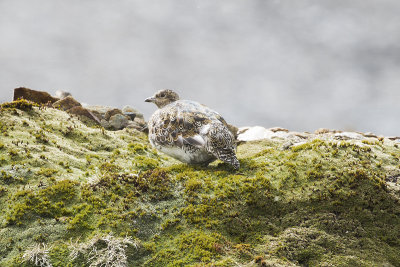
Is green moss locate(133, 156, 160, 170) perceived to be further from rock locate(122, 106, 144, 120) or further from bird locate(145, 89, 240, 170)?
rock locate(122, 106, 144, 120)

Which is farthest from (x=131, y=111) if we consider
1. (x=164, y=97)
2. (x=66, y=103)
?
(x=164, y=97)

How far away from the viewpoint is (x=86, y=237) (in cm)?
662

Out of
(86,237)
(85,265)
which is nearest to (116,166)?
(86,237)

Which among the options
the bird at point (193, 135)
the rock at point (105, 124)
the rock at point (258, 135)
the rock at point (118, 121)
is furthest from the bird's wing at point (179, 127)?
the rock at point (258, 135)

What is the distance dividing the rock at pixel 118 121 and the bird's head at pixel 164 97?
14.4 ft

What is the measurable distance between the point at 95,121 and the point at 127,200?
9345 millimetres

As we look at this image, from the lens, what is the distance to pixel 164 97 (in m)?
12.9

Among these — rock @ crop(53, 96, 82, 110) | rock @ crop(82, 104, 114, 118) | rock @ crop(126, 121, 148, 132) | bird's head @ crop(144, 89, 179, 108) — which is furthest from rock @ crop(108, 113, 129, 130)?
bird's head @ crop(144, 89, 179, 108)

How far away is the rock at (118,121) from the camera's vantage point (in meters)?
16.6

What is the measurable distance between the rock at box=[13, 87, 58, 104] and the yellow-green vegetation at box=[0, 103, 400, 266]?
531 centimetres

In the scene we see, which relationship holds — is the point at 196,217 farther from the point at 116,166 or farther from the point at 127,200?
the point at 116,166

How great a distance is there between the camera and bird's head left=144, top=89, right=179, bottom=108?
12.8 m

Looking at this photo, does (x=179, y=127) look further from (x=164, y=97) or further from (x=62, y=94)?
(x=62, y=94)

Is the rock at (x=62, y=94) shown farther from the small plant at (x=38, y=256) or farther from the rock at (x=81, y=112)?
the small plant at (x=38, y=256)
